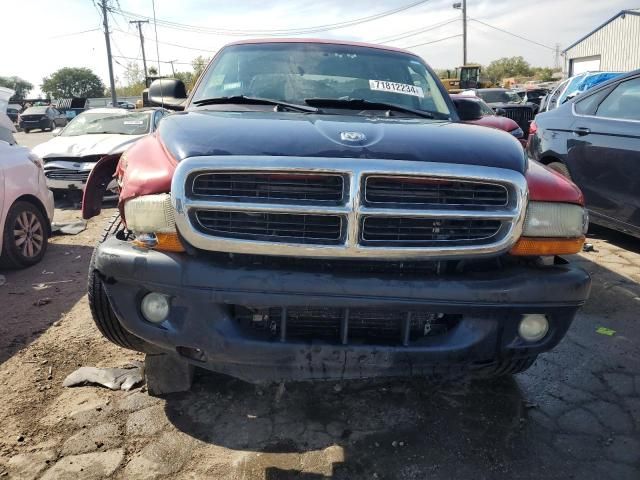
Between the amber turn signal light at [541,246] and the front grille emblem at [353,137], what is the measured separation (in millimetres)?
773

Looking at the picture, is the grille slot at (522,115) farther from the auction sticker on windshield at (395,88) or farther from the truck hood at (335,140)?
the truck hood at (335,140)

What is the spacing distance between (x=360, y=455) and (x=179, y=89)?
270 centimetres

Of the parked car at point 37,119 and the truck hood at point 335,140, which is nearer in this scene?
the truck hood at point 335,140

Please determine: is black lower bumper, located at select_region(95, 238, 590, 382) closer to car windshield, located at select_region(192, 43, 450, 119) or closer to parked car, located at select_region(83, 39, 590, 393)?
parked car, located at select_region(83, 39, 590, 393)

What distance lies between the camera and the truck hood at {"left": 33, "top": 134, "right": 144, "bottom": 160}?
864cm

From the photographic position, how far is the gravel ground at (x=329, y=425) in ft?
7.51

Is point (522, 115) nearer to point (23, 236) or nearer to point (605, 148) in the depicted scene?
Result: point (605, 148)

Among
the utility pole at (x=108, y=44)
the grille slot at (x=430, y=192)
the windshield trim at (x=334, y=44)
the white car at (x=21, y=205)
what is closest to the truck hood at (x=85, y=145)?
the white car at (x=21, y=205)

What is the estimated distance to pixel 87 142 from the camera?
8977 mm

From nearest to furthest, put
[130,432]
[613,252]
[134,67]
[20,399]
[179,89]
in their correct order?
[130,432] → [20,399] → [179,89] → [613,252] → [134,67]

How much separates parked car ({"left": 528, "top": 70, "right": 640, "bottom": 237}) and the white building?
3099 centimetres

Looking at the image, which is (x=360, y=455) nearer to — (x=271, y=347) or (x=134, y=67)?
(x=271, y=347)

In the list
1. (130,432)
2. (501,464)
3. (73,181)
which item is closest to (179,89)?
(130,432)

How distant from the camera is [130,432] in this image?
2523 millimetres
